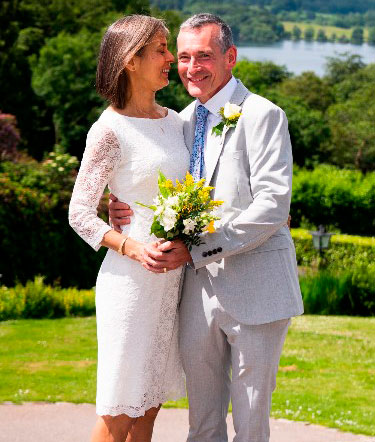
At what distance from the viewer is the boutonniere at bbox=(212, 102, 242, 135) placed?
341cm

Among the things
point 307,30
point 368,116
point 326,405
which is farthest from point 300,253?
point 307,30

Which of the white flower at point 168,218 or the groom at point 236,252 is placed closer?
the white flower at point 168,218

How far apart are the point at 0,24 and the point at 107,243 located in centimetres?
3318

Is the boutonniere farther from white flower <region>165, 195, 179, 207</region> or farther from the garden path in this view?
the garden path

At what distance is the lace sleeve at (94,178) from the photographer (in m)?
3.39

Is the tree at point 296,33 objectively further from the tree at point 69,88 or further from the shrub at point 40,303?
the shrub at point 40,303

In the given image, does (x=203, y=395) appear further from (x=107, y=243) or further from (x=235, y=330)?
(x=107, y=243)

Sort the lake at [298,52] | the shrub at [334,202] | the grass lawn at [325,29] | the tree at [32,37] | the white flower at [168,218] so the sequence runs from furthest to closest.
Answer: the grass lawn at [325,29] < the lake at [298,52] < the tree at [32,37] < the shrub at [334,202] < the white flower at [168,218]

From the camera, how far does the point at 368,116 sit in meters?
41.2

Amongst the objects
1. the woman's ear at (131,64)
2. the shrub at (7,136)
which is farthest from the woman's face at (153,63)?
the shrub at (7,136)

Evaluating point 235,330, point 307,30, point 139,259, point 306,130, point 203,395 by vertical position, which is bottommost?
point 307,30

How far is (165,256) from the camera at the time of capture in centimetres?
324

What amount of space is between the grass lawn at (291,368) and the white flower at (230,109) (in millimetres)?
2831

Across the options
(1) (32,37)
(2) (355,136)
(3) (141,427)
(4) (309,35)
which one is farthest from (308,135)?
(4) (309,35)
